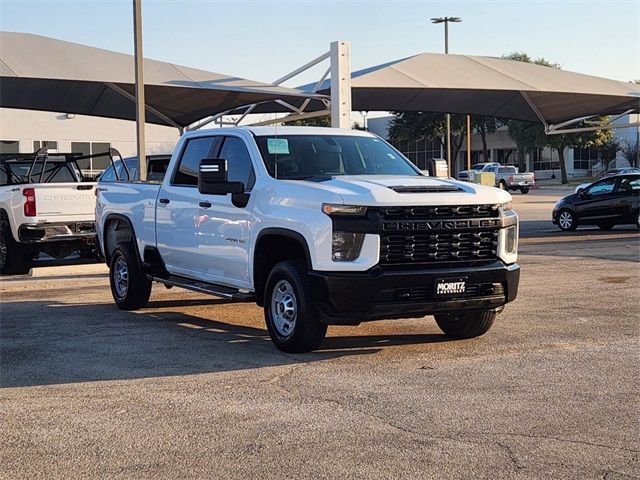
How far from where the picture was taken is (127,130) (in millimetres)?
52531

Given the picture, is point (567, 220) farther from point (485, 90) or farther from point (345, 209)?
point (345, 209)

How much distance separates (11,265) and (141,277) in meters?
5.74

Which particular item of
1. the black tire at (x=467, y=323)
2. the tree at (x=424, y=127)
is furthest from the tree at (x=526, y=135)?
the black tire at (x=467, y=323)

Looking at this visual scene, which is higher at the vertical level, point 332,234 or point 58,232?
point 332,234

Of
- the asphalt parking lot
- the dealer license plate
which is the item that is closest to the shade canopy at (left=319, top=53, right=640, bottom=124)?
the asphalt parking lot

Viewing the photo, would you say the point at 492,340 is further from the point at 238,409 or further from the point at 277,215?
the point at 238,409

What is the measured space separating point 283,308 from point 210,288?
1.36m

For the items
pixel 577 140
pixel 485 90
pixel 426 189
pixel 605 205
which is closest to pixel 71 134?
pixel 485 90

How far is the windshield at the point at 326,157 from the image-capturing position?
933 centimetres

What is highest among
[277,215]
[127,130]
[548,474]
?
[127,130]

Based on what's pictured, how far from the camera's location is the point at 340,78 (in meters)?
21.1

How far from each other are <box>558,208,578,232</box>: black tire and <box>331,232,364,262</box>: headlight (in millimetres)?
19520

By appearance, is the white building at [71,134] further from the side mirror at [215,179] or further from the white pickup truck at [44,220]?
the side mirror at [215,179]

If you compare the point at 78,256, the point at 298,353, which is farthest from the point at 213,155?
the point at 78,256
